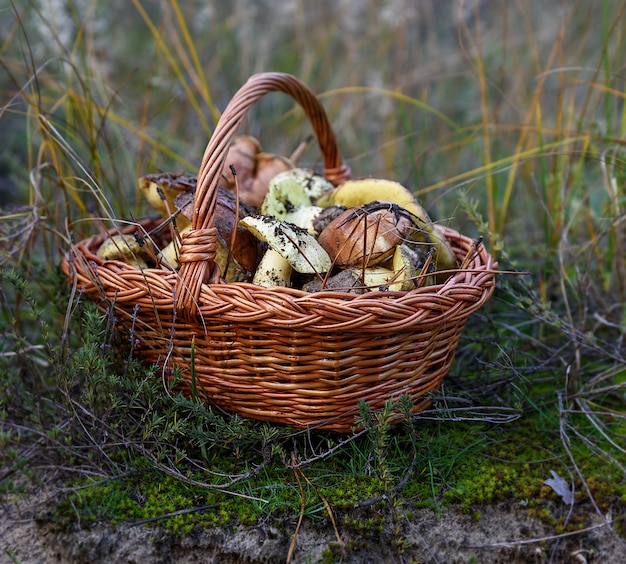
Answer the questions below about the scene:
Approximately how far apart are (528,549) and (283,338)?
695 mm

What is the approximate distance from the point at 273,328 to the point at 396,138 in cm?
159

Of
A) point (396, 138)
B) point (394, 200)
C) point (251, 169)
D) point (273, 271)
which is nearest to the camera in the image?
point (273, 271)

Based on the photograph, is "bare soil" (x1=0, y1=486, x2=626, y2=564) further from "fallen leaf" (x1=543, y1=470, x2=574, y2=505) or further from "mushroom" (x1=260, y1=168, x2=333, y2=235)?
"mushroom" (x1=260, y1=168, x2=333, y2=235)

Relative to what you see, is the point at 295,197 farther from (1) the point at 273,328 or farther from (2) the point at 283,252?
(1) the point at 273,328

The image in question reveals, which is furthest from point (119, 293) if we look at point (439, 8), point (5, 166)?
point (439, 8)

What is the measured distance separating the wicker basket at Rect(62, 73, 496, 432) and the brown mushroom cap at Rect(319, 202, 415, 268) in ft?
0.55

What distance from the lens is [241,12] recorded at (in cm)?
303

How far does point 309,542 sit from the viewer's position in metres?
1.18

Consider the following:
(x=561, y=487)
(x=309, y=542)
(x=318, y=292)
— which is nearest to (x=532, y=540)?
(x=561, y=487)

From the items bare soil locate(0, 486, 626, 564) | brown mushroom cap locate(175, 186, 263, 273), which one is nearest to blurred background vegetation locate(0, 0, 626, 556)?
brown mushroom cap locate(175, 186, 263, 273)

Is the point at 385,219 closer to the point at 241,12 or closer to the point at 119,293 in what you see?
the point at 119,293

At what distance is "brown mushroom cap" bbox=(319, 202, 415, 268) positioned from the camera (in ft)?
4.33

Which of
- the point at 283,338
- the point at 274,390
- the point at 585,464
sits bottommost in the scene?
the point at 585,464

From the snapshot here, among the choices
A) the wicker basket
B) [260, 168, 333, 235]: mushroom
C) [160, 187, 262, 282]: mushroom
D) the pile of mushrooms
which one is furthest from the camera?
[260, 168, 333, 235]: mushroom
